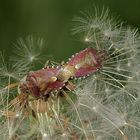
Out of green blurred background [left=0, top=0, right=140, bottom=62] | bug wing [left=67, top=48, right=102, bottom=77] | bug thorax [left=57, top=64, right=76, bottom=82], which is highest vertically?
green blurred background [left=0, top=0, right=140, bottom=62]

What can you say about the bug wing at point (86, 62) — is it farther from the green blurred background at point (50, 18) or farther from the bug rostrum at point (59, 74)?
the green blurred background at point (50, 18)

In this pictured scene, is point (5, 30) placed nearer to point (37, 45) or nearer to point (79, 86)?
point (37, 45)

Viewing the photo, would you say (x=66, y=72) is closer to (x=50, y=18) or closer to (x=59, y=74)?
(x=59, y=74)

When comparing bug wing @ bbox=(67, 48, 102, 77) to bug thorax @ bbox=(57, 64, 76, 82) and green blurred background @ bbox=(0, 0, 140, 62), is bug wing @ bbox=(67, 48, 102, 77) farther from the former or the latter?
green blurred background @ bbox=(0, 0, 140, 62)

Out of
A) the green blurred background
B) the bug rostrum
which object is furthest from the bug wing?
the green blurred background

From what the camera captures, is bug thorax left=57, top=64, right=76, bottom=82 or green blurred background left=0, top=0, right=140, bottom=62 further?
green blurred background left=0, top=0, right=140, bottom=62

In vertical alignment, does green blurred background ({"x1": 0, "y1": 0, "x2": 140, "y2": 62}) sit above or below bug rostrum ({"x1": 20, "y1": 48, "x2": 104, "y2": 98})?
above
